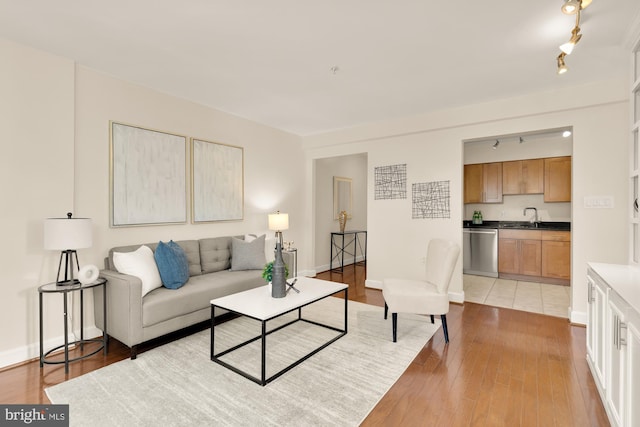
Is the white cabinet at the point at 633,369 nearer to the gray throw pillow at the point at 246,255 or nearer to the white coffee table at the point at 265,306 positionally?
the white coffee table at the point at 265,306

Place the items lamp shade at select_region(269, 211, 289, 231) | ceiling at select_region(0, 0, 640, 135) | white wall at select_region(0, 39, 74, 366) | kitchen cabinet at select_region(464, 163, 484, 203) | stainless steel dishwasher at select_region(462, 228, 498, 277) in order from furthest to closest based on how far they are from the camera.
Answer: kitchen cabinet at select_region(464, 163, 484, 203)
stainless steel dishwasher at select_region(462, 228, 498, 277)
lamp shade at select_region(269, 211, 289, 231)
white wall at select_region(0, 39, 74, 366)
ceiling at select_region(0, 0, 640, 135)

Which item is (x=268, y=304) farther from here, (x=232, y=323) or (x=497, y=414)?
(x=497, y=414)

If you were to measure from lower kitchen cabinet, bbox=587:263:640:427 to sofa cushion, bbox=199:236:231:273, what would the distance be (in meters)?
3.54

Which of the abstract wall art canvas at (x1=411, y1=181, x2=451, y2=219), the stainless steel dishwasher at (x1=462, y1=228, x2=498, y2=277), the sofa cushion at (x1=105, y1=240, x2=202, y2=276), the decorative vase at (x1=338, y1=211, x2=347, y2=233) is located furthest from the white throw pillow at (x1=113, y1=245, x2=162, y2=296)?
the stainless steel dishwasher at (x1=462, y1=228, x2=498, y2=277)

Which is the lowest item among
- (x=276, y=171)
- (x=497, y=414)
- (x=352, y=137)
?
(x=497, y=414)

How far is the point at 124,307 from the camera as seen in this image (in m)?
2.51

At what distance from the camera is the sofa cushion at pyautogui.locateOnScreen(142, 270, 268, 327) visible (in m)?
2.59

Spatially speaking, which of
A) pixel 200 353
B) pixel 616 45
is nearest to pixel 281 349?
pixel 200 353

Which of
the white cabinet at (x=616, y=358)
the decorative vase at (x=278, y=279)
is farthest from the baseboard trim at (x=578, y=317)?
the decorative vase at (x=278, y=279)

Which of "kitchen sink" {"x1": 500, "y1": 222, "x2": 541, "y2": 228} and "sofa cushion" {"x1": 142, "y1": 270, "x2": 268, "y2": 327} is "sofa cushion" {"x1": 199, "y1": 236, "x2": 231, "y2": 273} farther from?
"kitchen sink" {"x1": 500, "y1": 222, "x2": 541, "y2": 228}

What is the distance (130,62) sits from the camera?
281 centimetres

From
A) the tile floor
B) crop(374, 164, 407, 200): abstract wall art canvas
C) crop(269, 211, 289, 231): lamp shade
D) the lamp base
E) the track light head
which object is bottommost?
the tile floor

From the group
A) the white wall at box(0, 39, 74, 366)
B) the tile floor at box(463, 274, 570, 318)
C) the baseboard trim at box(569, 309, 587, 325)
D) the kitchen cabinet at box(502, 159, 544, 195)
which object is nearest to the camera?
the white wall at box(0, 39, 74, 366)

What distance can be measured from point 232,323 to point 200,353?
28.0 inches
